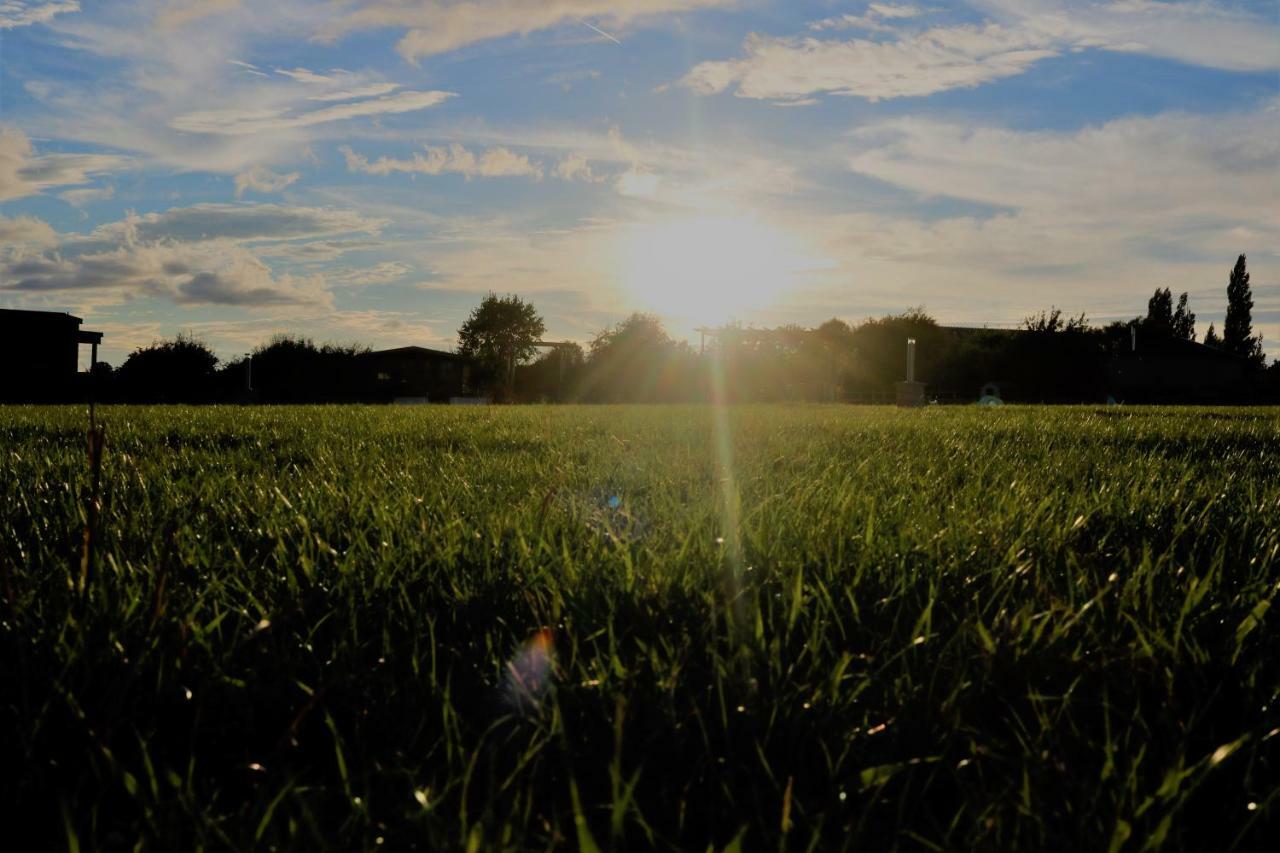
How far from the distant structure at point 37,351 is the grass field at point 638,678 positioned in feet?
153

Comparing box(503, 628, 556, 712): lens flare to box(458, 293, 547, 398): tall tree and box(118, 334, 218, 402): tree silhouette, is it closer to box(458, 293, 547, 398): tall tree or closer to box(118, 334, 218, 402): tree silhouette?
box(118, 334, 218, 402): tree silhouette

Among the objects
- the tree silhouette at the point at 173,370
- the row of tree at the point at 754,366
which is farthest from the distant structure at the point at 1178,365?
the tree silhouette at the point at 173,370

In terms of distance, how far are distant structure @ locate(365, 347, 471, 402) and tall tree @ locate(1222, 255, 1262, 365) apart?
220ft

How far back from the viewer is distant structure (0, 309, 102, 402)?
139 ft

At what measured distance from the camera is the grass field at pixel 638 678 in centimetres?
123

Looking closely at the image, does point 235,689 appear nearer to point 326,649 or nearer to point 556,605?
point 326,649

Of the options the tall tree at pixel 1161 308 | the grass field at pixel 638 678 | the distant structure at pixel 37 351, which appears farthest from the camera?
the tall tree at pixel 1161 308

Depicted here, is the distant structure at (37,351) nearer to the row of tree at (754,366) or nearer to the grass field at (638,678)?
the row of tree at (754,366)

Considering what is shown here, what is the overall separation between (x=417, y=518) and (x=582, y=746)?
1.54m

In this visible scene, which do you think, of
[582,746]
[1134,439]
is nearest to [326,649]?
[582,746]

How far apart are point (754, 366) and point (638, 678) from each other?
2089 inches

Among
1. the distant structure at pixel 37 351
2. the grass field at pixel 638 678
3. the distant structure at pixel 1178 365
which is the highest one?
the distant structure at pixel 1178 365

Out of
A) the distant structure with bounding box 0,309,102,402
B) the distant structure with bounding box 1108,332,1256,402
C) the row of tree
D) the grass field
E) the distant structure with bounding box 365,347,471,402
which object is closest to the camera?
the grass field

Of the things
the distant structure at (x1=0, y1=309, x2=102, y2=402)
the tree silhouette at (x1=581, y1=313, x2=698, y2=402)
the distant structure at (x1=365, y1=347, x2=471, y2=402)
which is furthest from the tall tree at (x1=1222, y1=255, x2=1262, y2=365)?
the distant structure at (x1=0, y1=309, x2=102, y2=402)
